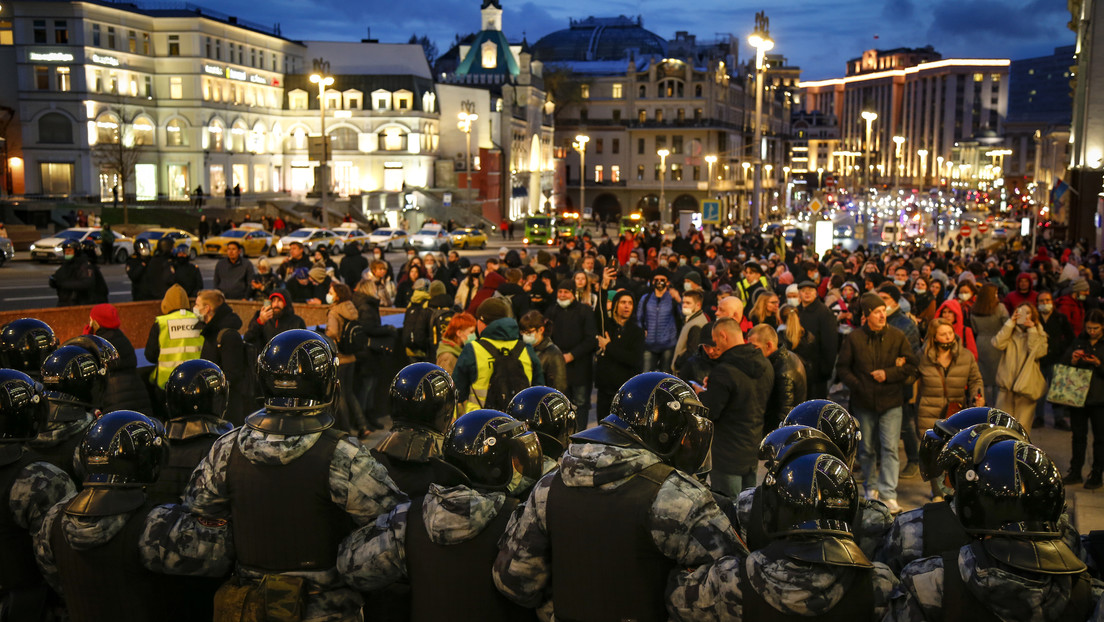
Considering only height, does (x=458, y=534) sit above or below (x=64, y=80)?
below

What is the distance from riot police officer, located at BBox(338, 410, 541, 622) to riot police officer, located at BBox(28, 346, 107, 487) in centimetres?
192

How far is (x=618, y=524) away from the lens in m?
3.82

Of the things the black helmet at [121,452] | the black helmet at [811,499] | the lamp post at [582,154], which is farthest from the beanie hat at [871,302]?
the lamp post at [582,154]

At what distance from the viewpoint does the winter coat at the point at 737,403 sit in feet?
25.0

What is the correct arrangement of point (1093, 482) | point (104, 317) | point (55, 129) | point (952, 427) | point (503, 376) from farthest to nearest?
point (55, 129)
point (1093, 482)
point (104, 317)
point (503, 376)
point (952, 427)

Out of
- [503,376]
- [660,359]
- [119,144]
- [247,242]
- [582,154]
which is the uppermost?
[119,144]

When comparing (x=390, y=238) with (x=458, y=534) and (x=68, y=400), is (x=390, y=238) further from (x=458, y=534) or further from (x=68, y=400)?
(x=458, y=534)

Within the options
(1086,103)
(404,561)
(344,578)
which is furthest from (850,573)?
(1086,103)

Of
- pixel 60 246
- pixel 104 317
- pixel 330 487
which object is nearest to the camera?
pixel 330 487

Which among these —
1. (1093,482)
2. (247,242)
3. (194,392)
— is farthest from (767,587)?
(247,242)

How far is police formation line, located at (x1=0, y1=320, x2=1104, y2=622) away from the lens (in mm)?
3490

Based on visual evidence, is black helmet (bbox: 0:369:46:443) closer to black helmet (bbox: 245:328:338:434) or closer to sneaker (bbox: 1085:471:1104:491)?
black helmet (bbox: 245:328:338:434)

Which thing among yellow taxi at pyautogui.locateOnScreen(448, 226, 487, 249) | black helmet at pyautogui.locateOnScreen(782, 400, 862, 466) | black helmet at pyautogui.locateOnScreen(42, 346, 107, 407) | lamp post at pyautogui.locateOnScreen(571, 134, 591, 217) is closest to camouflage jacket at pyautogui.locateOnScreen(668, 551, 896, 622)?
black helmet at pyautogui.locateOnScreen(782, 400, 862, 466)

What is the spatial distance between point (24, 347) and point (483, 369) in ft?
10.8
